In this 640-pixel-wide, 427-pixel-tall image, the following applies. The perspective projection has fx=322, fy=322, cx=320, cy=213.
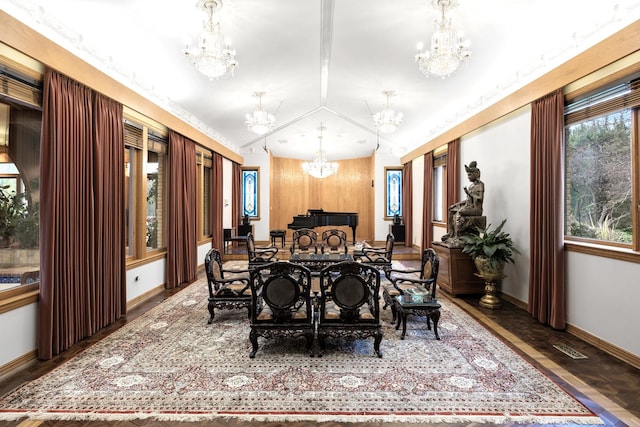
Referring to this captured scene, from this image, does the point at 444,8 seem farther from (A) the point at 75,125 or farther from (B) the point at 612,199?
(A) the point at 75,125

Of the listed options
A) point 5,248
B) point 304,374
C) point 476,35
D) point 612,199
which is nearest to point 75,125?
point 5,248

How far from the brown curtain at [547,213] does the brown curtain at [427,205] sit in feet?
14.0

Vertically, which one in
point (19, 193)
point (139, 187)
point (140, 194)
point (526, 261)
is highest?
point (139, 187)

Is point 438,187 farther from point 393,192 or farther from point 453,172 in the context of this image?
point 393,192

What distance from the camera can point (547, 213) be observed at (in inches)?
159

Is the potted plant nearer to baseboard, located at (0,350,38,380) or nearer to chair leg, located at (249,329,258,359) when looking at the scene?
chair leg, located at (249,329,258,359)

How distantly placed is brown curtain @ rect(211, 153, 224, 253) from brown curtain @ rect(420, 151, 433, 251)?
5548 millimetres

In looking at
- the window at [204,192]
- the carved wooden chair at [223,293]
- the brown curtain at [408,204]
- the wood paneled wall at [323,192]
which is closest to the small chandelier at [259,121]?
the window at [204,192]

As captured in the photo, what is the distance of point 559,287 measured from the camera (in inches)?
150

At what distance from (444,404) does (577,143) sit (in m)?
3.54

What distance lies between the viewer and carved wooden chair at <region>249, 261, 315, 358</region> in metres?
3.05

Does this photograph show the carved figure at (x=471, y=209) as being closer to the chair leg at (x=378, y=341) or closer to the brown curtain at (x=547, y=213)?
the brown curtain at (x=547, y=213)

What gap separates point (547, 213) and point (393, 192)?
7603mm

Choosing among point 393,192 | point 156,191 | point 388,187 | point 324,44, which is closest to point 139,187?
point 156,191
